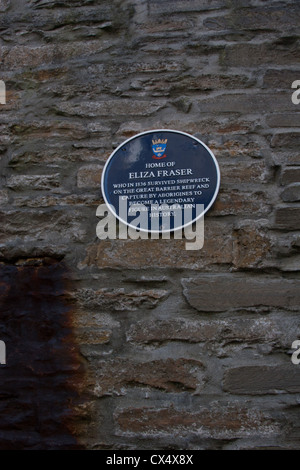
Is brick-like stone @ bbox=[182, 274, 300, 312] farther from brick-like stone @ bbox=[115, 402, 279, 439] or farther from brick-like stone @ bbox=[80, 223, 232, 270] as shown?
brick-like stone @ bbox=[115, 402, 279, 439]

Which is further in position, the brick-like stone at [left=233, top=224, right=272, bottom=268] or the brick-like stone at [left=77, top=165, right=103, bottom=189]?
Result: the brick-like stone at [left=77, top=165, right=103, bottom=189]

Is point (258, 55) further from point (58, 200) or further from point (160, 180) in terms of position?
point (58, 200)

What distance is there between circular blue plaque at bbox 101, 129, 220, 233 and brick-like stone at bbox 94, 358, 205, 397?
55 cm

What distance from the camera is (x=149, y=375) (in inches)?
73.8

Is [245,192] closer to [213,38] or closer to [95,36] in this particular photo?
[213,38]

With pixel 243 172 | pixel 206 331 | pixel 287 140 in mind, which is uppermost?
pixel 287 140

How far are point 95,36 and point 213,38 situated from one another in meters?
0.57

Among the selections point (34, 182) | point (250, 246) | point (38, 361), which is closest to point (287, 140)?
point (250, 246)

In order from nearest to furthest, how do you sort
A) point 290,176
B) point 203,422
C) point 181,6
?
point 203,422
point 290,176
point 181,6

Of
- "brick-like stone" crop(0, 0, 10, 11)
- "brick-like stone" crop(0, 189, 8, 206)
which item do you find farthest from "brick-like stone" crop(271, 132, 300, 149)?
"brick-like stone" crop(0, 0, 10, 11)

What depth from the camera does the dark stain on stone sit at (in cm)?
187

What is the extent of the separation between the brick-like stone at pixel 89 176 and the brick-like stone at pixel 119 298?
47 centimetres

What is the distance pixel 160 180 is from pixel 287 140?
587mm

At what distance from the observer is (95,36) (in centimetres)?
231
